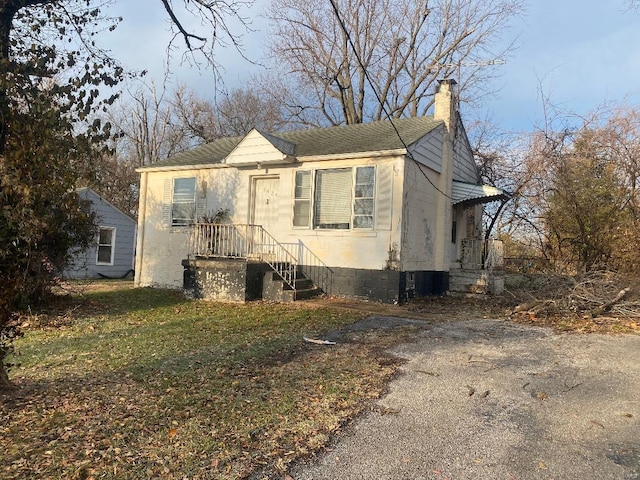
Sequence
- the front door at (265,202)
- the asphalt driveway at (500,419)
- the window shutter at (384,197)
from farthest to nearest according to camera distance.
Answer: the front door at (265,202) → the window shutter at (384,197) → the asphalt driveway at (500,419)

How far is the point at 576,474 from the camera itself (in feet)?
9.73

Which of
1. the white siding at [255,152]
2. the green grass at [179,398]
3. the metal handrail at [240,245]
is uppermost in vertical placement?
the white siding at [255,152]

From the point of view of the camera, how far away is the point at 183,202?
13.6m

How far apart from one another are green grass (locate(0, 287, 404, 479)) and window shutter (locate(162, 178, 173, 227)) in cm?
618

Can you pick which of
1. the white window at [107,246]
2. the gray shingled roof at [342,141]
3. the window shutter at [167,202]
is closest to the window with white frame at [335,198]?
the gray shingled roof at [342,141]

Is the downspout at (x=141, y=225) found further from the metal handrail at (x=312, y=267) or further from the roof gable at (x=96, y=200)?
the metal handrail at (x=312, y=267)

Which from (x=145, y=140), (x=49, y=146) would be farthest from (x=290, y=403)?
(x=145, y=140)

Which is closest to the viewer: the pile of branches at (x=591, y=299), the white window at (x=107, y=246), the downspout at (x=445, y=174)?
the pile of branches at (x=591, y=299)

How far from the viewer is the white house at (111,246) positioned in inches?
725

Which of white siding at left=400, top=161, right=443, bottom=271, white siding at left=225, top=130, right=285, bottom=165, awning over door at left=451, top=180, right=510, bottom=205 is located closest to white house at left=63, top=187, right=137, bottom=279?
white siding at left=225, top=130, right=285, bottom=165

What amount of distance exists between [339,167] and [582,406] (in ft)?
25.9

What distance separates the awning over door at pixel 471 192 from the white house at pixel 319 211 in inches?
1.3

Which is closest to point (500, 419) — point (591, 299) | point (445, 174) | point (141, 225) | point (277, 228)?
point (591, 299)

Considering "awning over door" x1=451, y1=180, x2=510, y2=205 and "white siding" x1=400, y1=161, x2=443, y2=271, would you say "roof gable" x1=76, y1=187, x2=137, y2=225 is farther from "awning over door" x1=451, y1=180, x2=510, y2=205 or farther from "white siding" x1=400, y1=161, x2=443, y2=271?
"awning over door" x1=451, y1=180, x2=510, y2=205
